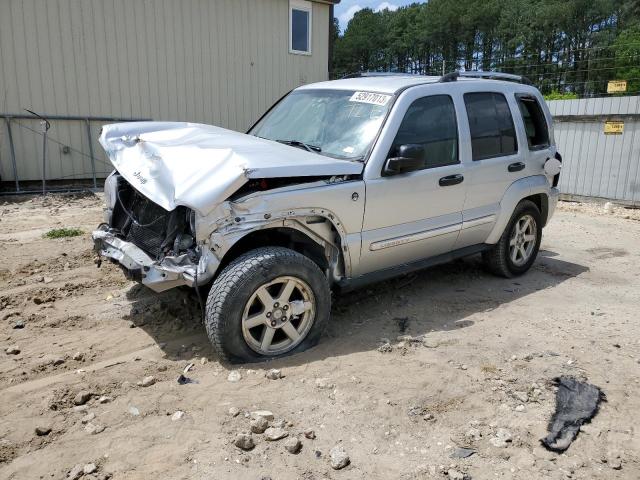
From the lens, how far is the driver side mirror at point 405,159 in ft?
13.8

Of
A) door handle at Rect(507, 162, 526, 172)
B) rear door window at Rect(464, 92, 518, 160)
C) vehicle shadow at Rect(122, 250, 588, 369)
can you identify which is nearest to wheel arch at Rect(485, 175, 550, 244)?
door handle at Rect(507, 162, 526, 172)

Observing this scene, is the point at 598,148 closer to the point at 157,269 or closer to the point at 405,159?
the point at 405,159

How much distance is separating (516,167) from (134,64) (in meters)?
8.63

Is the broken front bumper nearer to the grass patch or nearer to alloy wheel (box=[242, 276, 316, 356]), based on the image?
alloy wheel (box=[242, 276, 316, 356])

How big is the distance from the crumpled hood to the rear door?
1.47 m

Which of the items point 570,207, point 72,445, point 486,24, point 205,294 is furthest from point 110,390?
point 486,24

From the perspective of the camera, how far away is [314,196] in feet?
12.8

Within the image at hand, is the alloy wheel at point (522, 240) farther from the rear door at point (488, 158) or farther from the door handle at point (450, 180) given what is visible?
the door handle at point (450, 180)

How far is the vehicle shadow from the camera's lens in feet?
13.7

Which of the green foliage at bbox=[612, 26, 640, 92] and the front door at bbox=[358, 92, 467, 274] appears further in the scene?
the green foliage at bbox=[612, 26, 640, 92]

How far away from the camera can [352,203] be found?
4102mm

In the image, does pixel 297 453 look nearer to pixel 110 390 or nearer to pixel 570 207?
pixel 110 390

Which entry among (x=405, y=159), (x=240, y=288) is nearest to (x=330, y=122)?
(x=405, y=159)

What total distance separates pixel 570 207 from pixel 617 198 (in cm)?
84
